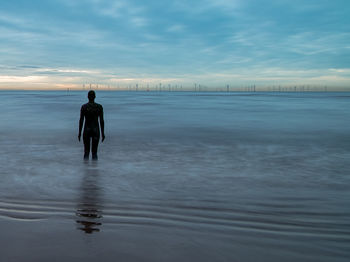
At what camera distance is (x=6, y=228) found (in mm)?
4895

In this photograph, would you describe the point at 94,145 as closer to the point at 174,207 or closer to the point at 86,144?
the point at 86,144

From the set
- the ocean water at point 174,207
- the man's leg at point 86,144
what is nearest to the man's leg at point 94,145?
the man's leg at point 86,144

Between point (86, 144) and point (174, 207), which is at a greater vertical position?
point (86, 144)

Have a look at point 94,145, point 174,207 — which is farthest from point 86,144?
point 174,207

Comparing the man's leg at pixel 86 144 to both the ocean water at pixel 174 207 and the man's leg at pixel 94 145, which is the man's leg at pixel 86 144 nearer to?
the man's leg at pixel 94 145

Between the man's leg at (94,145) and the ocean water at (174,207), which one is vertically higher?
the man's leg at (94,145)

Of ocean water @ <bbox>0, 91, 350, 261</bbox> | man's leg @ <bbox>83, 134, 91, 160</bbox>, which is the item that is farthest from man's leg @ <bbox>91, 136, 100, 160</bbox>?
ocean water @ <bbox>0, 91, 350, 261</bbox>

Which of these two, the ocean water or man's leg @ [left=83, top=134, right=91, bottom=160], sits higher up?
man's leg @ [left=83, top=134, right=91, bottom=160]

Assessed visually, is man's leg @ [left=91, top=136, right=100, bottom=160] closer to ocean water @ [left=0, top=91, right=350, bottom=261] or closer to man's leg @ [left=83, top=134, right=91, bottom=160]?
man's leg @ [left=83, top=134, right=91, bottom=160]

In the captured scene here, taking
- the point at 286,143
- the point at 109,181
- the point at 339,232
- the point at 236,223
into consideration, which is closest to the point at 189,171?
the point at 109,181

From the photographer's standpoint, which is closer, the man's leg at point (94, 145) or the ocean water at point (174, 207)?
the ocean water at point (174, 207)

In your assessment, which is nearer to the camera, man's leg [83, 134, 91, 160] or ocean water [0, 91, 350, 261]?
ocean water [0, 91, 350, 261]

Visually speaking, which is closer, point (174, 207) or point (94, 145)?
point (174, 207)

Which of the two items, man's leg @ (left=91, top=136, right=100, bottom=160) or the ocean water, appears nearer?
the ocean water
